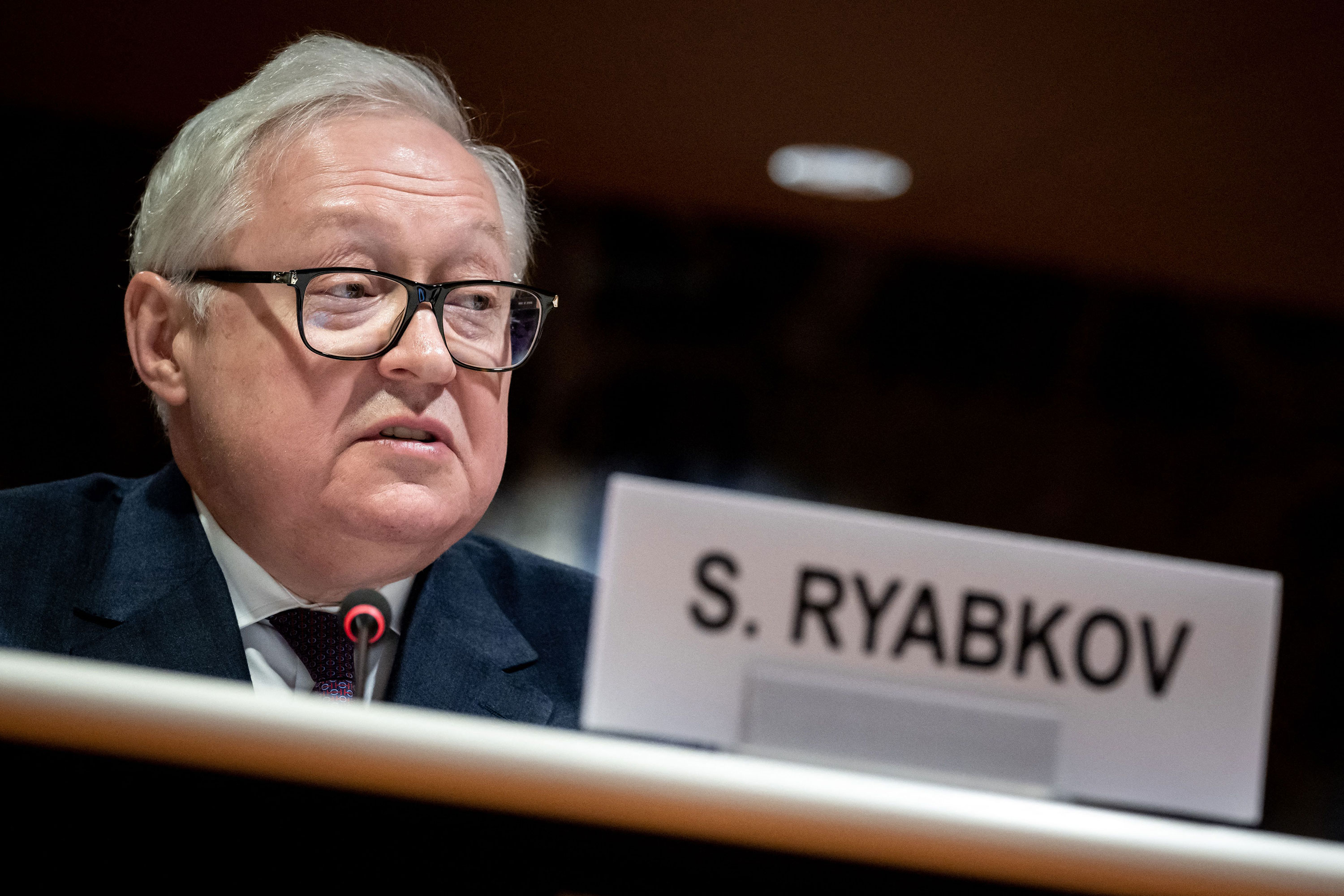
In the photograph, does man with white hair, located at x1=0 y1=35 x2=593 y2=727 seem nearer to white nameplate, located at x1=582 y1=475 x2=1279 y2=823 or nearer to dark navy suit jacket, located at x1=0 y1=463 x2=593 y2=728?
dark navy suit jacket, located at x1=0 y1=463 x2=593 y2=728

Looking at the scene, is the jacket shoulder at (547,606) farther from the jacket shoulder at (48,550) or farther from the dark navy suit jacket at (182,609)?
the jacket shoulder at (48,550)

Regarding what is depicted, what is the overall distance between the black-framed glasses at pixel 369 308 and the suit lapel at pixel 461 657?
259 millimetres

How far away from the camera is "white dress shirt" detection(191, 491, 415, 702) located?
42.3 inches

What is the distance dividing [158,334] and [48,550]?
252 millimetres

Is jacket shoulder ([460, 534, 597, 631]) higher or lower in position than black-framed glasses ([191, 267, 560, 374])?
lower

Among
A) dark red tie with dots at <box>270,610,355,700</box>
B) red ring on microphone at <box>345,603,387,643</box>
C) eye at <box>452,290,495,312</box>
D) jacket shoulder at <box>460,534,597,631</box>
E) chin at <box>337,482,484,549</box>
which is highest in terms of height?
eye at <box>452,290,495,312</box>

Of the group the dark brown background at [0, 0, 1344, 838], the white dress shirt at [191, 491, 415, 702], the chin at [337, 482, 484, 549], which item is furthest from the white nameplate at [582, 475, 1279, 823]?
the dark brown background at [0, 0, 1344, 838]

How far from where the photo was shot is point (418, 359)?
3.47 ft

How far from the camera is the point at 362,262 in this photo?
3.58ft

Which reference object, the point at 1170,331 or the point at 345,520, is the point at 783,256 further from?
the point at 345,520

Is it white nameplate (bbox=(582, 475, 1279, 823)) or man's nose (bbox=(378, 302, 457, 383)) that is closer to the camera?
white nameplate (bbox=(582, 475, 1279, 823))

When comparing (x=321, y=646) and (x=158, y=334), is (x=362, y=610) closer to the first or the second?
(x=321, y=646)

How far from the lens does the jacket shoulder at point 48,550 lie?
1047 mm

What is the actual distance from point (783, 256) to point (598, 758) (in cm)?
302
